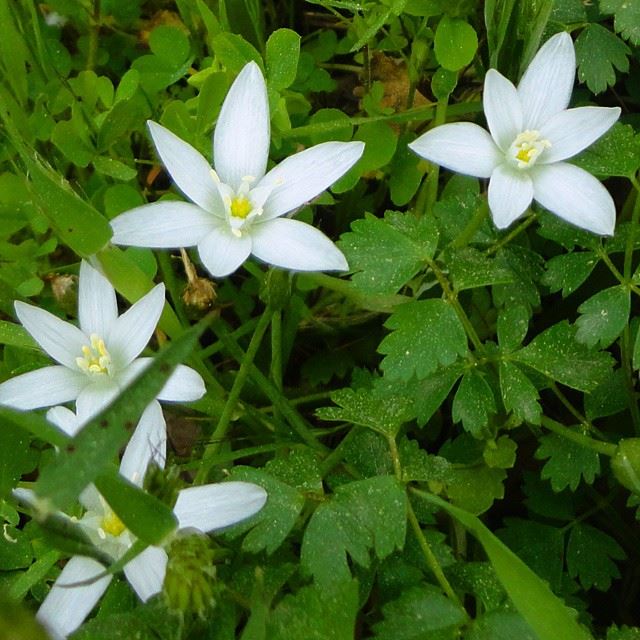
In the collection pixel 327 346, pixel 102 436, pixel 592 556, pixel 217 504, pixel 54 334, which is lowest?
pixel 592 556

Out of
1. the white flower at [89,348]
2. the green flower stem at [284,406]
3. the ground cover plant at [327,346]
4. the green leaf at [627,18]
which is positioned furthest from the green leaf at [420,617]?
the green leaf at [627,18]

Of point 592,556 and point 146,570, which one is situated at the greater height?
point 146,570

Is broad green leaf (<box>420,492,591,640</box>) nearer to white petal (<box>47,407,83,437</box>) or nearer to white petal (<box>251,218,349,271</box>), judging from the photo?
white petal (<box>251,218,349,271</box>)

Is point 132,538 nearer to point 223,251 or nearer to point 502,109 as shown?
Answer: point 223,251

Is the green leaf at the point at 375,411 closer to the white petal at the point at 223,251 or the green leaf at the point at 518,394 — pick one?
the green leaf at the point at 518,394

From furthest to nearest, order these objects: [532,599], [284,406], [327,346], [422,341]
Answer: [327,346] → [284,406] → [422,341] → [532,599]

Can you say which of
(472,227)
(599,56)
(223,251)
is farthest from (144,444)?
(599,56)

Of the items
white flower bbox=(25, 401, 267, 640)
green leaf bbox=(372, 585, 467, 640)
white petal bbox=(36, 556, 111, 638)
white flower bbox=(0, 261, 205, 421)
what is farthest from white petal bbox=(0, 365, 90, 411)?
green leaf bbox=(372, 585, 467, 640)

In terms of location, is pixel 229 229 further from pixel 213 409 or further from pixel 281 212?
pixel 213 409
